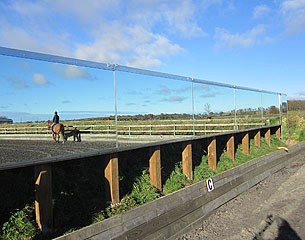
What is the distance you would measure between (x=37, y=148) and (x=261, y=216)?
5.37m

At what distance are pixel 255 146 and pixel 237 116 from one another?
3.59 m

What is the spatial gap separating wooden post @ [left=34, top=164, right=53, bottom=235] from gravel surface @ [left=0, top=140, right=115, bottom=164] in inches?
10.8

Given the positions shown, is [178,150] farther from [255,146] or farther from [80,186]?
[255,146]

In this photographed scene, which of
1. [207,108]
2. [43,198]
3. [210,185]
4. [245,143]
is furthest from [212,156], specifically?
[43,198]

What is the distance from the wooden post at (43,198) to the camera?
5.53m

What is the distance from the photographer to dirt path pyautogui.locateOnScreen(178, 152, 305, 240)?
7.04 m

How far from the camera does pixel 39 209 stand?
5559mm

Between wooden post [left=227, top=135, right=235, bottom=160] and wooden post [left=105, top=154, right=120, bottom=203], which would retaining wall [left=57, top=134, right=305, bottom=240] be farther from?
wooden post [left=227, top=135, right=235, bottom=160]

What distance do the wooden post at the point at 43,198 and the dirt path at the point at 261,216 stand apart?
8.94 feet

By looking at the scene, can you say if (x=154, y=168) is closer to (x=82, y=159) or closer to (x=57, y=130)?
(x=82, y=159)

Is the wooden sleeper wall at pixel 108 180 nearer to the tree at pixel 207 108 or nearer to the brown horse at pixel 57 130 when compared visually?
the brown horse at pixel 57 130

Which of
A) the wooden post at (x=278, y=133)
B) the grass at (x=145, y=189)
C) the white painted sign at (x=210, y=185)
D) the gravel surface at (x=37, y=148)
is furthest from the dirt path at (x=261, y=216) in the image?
the wooden post at (x=278, y=133)

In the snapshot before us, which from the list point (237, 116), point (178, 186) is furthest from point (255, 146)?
point (178, 186)

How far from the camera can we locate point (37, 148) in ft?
18.4
